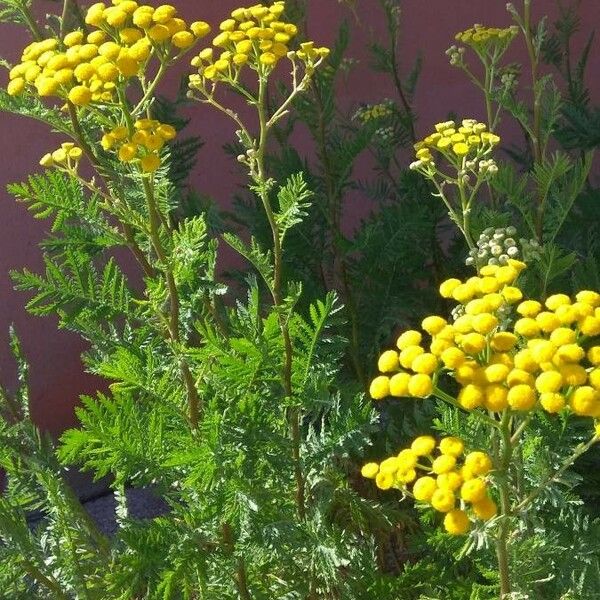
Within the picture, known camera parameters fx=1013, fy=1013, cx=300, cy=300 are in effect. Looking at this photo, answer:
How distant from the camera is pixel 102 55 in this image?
96 centimetres

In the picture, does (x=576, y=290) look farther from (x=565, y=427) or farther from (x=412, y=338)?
(x=412, y=338)

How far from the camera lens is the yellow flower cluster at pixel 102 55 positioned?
0.95 meters

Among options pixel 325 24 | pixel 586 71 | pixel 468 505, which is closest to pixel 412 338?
pixel 468 505

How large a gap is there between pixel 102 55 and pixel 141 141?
88 mm

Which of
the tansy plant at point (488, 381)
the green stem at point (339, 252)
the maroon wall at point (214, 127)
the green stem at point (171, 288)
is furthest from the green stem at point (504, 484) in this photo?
the maroon wall at point (214, 127)

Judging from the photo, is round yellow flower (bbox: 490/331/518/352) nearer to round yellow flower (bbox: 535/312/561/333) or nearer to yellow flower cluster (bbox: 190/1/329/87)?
round yellow flower (bbox: 535/312/561/333)

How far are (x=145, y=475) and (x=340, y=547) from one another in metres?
0.25

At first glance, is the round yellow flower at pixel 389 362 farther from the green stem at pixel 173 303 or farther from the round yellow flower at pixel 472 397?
the green stem at pixel 173 303

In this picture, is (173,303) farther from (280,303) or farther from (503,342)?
(503,342)

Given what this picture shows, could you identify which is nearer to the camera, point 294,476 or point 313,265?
point 294,476

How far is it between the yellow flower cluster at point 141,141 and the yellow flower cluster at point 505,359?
0.97 feet

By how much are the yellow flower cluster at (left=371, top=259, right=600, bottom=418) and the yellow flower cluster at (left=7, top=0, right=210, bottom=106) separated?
1.21 feet

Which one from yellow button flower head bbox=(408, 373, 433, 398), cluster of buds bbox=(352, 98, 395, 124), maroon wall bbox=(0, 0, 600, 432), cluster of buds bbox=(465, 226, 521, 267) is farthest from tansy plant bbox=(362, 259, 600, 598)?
maroon wall bbox=(0, 0, 600, 432)

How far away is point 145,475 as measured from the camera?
47.4 inches
